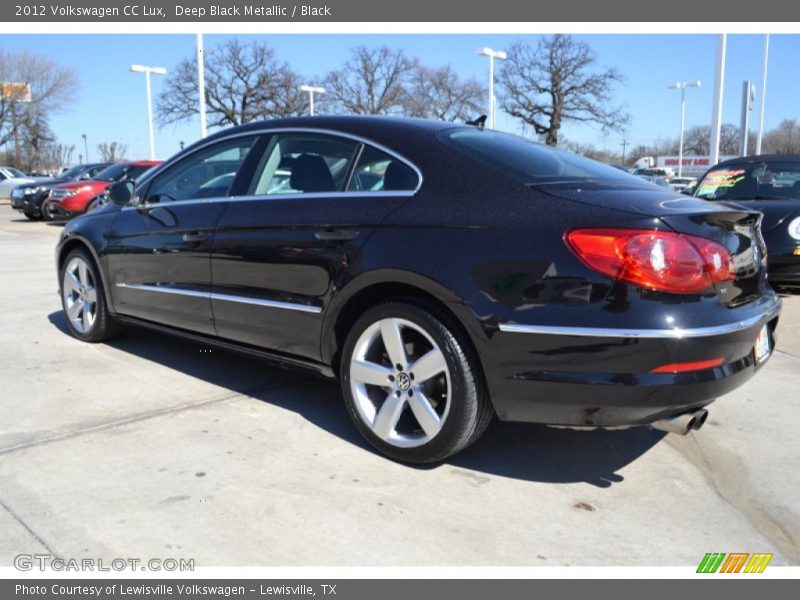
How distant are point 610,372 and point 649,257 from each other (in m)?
0.45

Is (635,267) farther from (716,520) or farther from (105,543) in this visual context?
(105,543)

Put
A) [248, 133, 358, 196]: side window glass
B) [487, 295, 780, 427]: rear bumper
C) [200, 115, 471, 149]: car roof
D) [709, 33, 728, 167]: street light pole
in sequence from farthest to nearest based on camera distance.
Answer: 1. [709, 33, 728, 167]: street light pole
2. [248, 133, 358, 196]: side window glass
3. [200, 115, 471, 149]: car roof
4. [487, 295, 780, 427]: rear bumper

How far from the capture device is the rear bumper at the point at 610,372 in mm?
2635

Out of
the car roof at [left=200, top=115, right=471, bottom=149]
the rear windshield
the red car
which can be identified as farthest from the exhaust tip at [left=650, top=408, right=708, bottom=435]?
the red car

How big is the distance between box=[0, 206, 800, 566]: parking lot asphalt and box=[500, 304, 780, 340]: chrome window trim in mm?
751

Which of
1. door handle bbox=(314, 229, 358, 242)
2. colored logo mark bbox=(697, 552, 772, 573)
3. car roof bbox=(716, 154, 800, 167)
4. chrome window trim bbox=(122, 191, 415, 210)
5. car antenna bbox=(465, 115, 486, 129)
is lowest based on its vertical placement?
colored logo mark bbox=(697, 552, 772, 573)

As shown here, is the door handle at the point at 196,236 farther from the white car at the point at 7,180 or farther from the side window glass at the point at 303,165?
the white car at the point at 7,180

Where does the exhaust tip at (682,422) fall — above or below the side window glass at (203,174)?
below

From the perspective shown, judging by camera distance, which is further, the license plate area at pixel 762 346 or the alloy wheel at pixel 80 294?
the alloy wheel at pixel 80 294

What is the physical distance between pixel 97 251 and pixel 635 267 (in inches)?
153

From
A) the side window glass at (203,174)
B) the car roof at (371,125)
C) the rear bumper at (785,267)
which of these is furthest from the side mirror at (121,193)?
the rear bumper at (785,267)

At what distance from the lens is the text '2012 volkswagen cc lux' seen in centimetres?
267

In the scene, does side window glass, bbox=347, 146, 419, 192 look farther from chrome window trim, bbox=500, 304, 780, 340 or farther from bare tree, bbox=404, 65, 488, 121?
bare tree, bbox=404, 65, 488, 121

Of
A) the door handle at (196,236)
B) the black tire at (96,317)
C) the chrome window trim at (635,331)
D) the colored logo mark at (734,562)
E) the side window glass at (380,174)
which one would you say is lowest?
the colored logo mark at (734,562)
